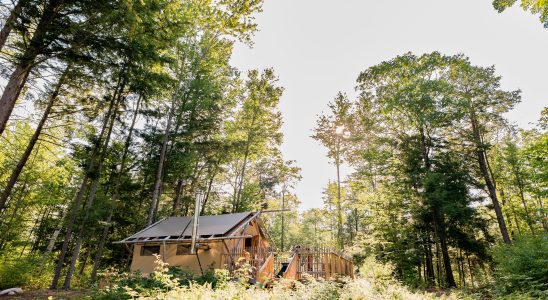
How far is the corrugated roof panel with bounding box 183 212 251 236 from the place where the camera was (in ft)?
38.9

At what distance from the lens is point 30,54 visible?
6.75 m

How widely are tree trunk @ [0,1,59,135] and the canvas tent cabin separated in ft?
22.4

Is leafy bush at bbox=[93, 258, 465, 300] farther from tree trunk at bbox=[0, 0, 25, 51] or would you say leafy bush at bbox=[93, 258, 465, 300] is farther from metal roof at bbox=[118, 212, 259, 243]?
tree trunk at bbox=[0, 0, 25, 51]

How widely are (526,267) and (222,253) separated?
39.5 feet

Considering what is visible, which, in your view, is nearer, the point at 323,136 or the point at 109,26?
the point at 109,26

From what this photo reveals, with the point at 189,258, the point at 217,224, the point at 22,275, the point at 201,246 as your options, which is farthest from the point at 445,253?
the point at 22,275

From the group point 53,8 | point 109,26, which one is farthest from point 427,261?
point 53,8

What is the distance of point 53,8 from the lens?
697cm

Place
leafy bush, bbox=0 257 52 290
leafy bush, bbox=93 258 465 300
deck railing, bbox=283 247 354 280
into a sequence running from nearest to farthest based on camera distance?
leafy bush, bbox=93 258 465 300
deck railing, bbox=283 247 354 280
leafy bush, bbox=0 257 52 290

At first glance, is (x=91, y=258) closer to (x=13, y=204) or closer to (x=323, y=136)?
(x=13, y=204)

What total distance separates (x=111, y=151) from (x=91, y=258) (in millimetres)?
9513

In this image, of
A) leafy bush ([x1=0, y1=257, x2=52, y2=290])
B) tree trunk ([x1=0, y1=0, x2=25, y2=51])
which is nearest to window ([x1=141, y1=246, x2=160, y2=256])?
leafy bush ([x1=0, y1=257, x2=52, y2=290])

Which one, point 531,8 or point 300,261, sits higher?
point 531,8

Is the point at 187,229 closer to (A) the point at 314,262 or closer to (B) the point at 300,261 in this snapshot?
(B) the point at 300,261
